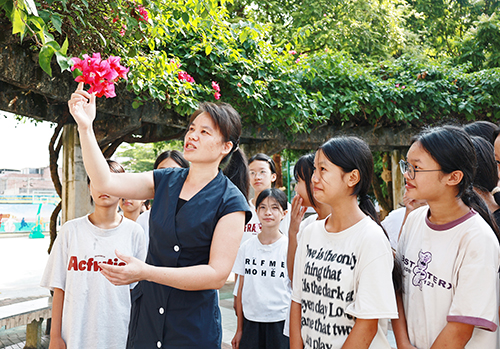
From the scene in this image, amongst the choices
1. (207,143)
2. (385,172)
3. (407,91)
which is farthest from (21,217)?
Result: (207,143)

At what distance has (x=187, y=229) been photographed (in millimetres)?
1513

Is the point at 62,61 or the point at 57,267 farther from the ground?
the point at 62,61

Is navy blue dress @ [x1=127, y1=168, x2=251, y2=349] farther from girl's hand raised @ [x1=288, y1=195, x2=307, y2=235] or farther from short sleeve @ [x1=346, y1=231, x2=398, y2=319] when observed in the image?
girl's hand raised @ [x1=288, y1=195, x2=307, y2=235]

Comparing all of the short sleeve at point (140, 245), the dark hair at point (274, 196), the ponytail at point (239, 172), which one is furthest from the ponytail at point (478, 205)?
the short sleeve at point (140, 245)

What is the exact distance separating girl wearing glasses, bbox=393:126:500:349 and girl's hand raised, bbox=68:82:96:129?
50.3 inches

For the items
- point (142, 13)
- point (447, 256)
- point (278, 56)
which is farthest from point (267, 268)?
point (278, 56)

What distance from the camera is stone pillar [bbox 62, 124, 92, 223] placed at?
4887 millimetres

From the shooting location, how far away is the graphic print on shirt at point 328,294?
1572mm

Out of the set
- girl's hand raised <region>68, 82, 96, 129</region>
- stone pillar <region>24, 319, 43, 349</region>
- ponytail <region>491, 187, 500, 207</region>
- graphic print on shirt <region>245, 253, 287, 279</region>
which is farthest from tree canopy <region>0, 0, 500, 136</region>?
stone pillar <region>24, 319, 43, 349</region>

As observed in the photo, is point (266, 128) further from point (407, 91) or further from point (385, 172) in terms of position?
point (385, 172)

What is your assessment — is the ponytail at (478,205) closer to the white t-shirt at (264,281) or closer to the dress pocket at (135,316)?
the dress pocket at (135,316)

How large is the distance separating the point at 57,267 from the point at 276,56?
161 inches

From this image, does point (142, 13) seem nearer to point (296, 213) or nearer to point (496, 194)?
point (296, 213)

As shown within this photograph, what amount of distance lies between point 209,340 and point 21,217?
2759cm
